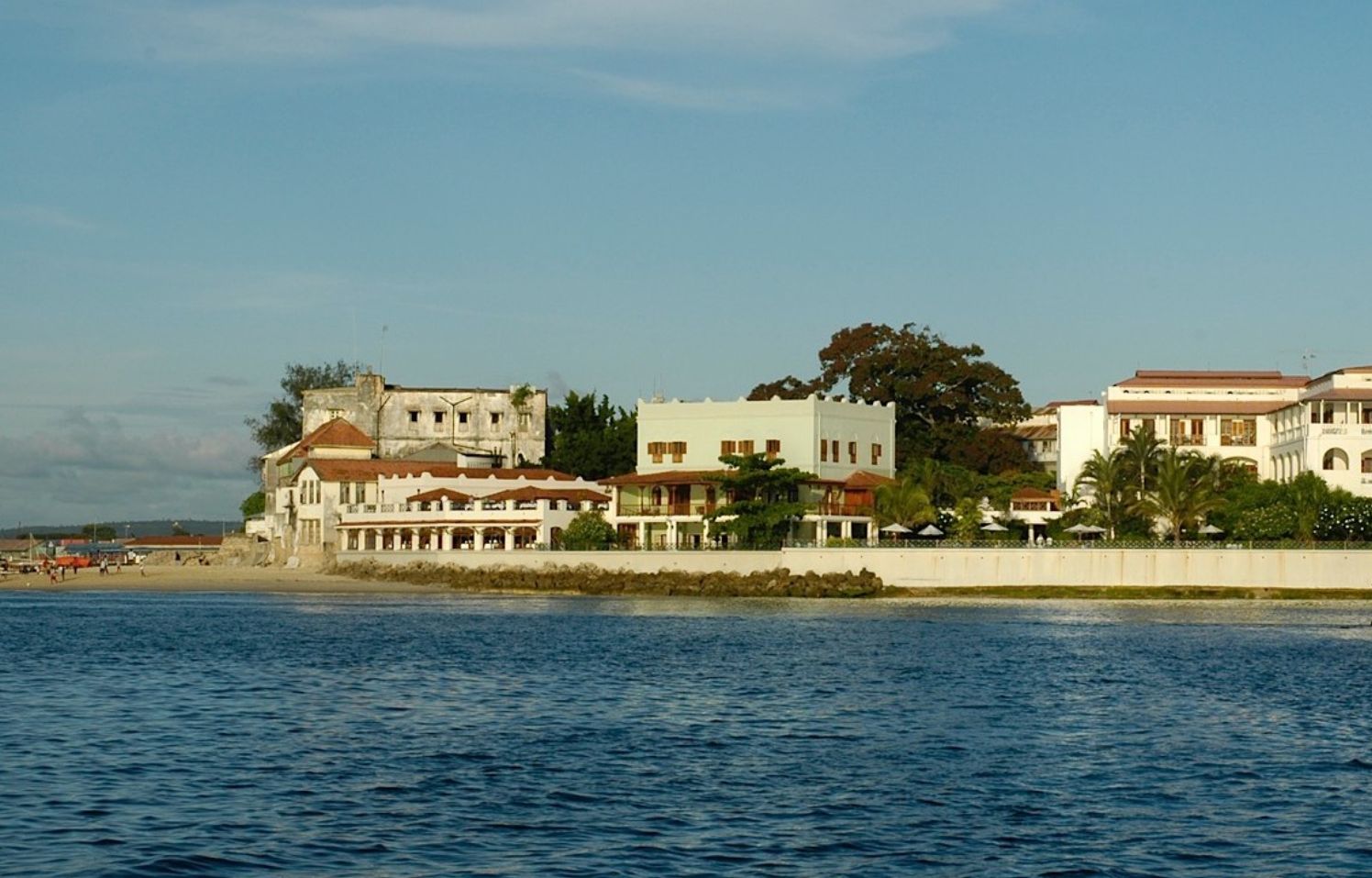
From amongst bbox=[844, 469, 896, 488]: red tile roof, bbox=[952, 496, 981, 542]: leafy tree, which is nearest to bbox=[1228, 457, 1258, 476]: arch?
bbox=[952, 496, 981, 542]: leafy tree

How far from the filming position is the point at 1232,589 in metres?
80.1

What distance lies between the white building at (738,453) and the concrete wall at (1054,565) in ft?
21.5

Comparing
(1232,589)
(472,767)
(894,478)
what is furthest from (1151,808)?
(894,478)

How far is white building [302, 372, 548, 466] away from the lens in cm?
12569

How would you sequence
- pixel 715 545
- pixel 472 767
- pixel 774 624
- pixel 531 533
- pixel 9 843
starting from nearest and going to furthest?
1. pixel 9 843
2. pixel 472 767
3. pixel 774 624
4. pixel 715 545
5. pixel 531 533

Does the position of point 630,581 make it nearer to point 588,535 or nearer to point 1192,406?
point 588,535

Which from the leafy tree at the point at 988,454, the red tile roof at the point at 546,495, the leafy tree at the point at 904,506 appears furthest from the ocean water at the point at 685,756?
the leafy tree at the point at 988,454

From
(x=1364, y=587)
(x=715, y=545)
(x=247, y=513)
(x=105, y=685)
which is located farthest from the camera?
(x=247, y=513)

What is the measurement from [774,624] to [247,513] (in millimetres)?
89080

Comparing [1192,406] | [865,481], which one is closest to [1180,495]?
[865,481]

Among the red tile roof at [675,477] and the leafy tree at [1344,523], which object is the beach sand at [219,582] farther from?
the leafy tree at [1344,523]

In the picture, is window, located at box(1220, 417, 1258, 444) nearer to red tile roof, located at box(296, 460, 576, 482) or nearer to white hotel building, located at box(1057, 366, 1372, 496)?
white hotel building, located at box(1057, 366, 1372, 496)

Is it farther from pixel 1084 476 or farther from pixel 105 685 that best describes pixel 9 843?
pixel 1084 476

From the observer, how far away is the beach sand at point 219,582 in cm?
9581
